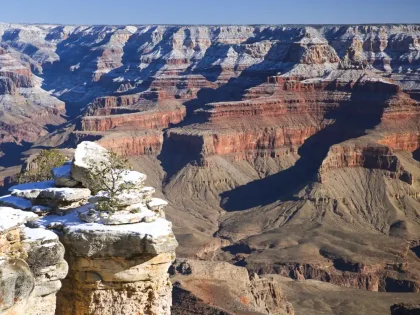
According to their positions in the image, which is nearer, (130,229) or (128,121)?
(130,229)

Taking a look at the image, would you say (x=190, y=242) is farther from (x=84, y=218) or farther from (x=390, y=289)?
(x=84, y=218)

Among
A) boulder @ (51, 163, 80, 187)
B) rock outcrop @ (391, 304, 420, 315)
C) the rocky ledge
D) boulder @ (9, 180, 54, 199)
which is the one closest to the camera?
the rocky ledge

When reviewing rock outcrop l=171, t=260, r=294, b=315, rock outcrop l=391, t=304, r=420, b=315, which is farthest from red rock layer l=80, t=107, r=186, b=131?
rock outcrop l=391, t=304, r=420, b=315

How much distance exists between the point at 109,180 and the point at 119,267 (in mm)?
3081

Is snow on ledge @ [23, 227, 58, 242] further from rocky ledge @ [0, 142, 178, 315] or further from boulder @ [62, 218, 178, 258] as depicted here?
boulder @ [62, 218, 178, 258]

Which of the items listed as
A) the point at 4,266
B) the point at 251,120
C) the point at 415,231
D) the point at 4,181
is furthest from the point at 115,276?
the point at 251,120

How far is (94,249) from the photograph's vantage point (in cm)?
2041

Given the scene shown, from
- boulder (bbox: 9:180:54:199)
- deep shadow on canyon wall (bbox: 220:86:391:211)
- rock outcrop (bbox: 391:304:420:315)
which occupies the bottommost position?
rock outcrop (bbox: 391:304:420:315)

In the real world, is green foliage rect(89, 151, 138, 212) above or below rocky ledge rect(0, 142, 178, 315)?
above

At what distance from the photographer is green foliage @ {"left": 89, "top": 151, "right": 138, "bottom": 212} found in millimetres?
21094

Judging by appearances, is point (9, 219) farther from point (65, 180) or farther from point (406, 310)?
point (406, 310)

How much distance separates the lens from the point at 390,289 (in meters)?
85.2

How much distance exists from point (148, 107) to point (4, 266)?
152399 millimetres

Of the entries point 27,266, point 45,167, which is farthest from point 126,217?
point 45,167
